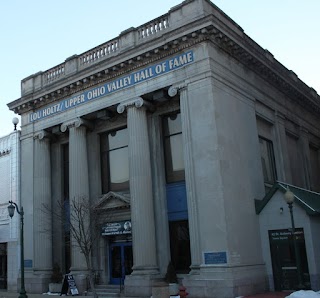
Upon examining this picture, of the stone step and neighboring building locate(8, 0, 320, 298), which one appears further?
the stone step

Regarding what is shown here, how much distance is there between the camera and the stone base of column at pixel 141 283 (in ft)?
73.6

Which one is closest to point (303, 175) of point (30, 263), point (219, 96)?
point (219, 96)

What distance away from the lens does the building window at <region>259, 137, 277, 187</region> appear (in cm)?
2772

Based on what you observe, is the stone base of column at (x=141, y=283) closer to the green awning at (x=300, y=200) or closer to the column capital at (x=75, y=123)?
the green awning at (x=300, y=200)

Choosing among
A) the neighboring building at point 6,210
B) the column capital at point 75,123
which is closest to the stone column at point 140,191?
the column capital at point 75,123

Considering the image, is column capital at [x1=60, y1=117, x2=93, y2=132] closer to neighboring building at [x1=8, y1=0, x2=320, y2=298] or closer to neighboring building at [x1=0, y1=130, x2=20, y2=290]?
neighboring building at [x1=8, y1=0, x2=320, y2=298]

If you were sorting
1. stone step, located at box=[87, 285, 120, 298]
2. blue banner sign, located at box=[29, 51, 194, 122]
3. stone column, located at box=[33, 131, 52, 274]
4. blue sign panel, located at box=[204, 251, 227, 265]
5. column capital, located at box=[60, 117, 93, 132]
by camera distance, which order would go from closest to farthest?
blue sign panel, located at box=[204, 251, 227, 265] < stone step, located at box=[87, 285, 120, 298] < blue banner sign, located at box=[29, 51, 194, 122] < column capital, located at box=[60, 117, 93, 132] < stone column, located at box=[33, 131, 52, 274]

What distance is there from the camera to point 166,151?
85.5ft

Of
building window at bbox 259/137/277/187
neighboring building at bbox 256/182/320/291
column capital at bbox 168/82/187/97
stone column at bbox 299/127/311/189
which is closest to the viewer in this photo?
neighboring building at bbox 256/182/320/291

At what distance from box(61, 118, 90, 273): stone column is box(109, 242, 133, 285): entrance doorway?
1882 mm

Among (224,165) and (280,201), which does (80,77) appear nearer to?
(224,165)

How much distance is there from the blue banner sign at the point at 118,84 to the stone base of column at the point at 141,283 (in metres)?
10.5

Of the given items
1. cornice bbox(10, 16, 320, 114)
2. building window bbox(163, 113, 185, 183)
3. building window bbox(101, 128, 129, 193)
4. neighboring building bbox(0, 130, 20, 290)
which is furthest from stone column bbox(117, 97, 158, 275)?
neighboring building bbox(0, 130, 20, 290)

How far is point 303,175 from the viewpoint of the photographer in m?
32.8
